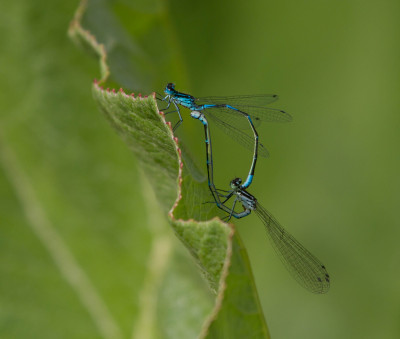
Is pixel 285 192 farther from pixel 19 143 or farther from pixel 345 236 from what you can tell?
pixel 19 143

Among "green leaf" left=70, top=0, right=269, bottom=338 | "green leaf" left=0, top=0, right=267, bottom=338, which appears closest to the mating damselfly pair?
"green leaf" left=0, top=0, right=267, bottom=338

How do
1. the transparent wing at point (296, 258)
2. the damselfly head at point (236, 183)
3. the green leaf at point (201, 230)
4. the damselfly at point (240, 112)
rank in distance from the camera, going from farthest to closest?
the damselfly head at point (236, 183), the damselfly at point (240, 112), the transparent wing at point (296, 258), the green leaf at point (201, 230)

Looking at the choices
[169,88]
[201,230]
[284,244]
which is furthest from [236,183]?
[201,230]

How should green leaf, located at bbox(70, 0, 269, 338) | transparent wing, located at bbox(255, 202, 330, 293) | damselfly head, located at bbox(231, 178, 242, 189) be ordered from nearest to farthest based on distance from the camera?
green leaf, located at bbox(70, 0, 269, 338) → transparent wing, located at bbox(255, 202, 330, 293) → damselfly head, located at bbox(231, 178, 242, 189)

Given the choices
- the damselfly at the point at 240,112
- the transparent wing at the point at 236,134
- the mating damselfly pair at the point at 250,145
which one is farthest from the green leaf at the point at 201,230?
the transparent wing at the point at 236,134

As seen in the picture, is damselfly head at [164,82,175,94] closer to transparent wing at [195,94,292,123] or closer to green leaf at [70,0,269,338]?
transparent wing at [195,94,292,123]

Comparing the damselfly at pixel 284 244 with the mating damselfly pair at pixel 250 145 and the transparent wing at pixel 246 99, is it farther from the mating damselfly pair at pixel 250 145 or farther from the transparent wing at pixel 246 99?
the transparent wing at pixel 246 99

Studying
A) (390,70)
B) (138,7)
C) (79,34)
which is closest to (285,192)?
(390,70)
